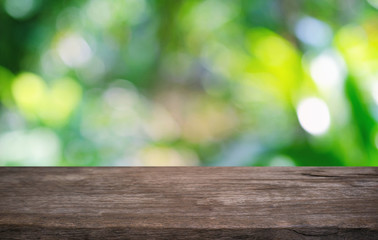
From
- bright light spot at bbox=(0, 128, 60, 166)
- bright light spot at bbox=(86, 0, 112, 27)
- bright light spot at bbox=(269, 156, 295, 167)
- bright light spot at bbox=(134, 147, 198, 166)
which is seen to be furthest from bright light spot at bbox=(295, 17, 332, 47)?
bright light spot at bbox=(0, 128, 60, 166)

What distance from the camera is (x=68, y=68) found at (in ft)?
5.54

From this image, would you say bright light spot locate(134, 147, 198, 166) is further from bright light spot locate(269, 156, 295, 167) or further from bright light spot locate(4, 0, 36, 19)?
bright light spot locate(4, 0, 36, 19)

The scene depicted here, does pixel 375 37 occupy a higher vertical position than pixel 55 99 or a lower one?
higher

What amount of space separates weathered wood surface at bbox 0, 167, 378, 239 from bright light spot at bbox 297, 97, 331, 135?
93cm

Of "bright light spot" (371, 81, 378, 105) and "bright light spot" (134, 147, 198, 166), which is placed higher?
"bright light spot" (134, 147, 198, 166)

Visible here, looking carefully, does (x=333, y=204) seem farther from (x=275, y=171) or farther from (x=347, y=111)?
(x=347, y=111)

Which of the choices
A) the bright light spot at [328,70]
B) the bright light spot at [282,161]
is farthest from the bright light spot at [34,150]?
the bright light spot at [328,70]

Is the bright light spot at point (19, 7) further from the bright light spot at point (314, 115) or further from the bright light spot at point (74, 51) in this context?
the bright light spot at point (314, 115)

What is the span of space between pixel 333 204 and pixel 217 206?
0.07 m

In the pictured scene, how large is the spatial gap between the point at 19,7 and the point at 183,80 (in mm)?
630

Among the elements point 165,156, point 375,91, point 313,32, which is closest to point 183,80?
point 165,156

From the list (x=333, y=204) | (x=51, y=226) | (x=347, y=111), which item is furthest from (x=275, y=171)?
(x=347, y=111)

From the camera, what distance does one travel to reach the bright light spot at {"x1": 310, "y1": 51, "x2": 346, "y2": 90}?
1294mm

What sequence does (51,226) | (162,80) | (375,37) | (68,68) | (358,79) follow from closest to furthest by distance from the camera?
1. (51,226)
2. (358,79)
3. (375,37)
4. (68,68)
5. (162,80)
